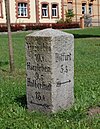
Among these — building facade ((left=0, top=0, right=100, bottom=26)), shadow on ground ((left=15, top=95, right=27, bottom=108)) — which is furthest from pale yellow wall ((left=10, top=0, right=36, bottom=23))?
shadow on ground ((left=15, top=95, right=27, bottom=108))

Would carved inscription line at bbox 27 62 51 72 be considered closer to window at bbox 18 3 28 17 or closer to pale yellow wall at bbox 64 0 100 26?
window at bbox 18 3 28 17

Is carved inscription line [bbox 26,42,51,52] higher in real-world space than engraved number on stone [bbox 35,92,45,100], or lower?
higher

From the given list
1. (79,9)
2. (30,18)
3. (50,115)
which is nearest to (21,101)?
(50,115)

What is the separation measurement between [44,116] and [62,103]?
42cm

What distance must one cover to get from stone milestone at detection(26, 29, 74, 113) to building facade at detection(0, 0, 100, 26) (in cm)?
3782

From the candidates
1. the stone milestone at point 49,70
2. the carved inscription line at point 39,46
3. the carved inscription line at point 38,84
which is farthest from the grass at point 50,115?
the carved inscription line at point 39,46

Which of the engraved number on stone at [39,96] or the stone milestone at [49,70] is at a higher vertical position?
the stone milestone at [49,70]

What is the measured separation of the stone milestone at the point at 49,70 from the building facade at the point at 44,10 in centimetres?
3782

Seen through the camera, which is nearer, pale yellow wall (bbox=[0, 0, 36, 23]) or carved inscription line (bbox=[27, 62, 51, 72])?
carved inscription line (bbox=[27, 62, 51, 72])

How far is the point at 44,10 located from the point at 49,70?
143 ft

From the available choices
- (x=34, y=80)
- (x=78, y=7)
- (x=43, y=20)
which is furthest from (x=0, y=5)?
(x=34, y=80)

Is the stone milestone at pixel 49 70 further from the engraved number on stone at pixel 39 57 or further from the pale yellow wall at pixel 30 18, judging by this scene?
the pale yellow wall at pixel 30 18

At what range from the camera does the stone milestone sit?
6.32 metres

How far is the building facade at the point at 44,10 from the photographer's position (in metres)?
45.5
